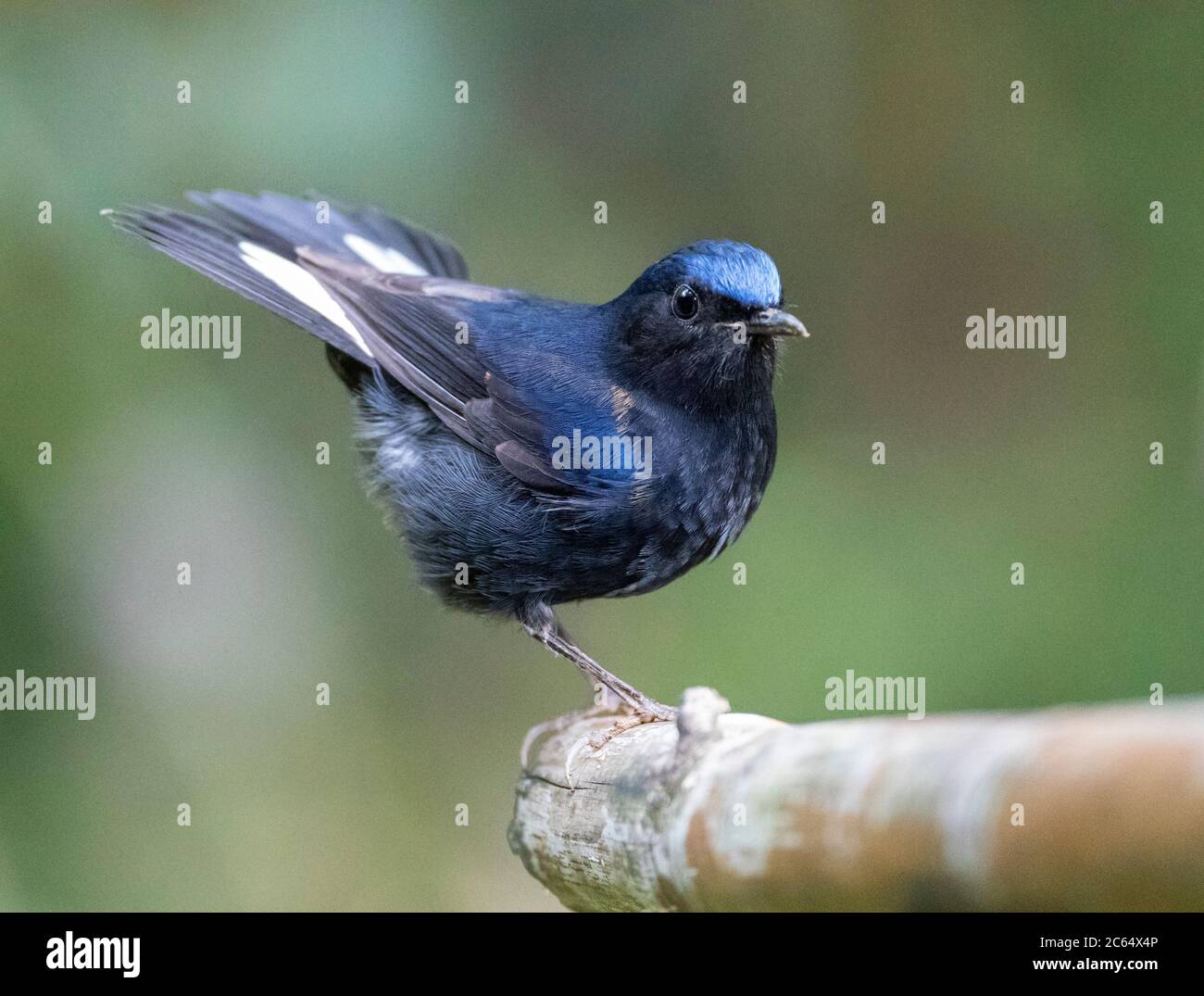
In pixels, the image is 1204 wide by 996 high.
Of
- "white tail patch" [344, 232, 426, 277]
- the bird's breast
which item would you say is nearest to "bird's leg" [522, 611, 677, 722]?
the bird's breast

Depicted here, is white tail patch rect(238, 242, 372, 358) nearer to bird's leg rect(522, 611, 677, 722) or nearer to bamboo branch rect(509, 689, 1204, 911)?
bird's leg rect(522, 611, 677, 722)

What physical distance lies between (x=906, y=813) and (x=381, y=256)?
3376mm

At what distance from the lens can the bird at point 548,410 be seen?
3.72 metres

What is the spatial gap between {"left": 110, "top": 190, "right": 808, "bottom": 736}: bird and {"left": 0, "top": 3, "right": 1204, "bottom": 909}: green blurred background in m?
1.20


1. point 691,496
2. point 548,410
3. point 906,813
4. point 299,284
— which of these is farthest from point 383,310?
point 906,813

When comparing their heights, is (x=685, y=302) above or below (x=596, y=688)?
above

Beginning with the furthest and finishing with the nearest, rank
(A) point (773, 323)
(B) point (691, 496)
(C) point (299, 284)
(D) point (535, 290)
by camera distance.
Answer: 1. (D) point (535, 290)
2. (C) point (299, 284)
3. (B) point (691, 496)
4. (A) point (773, 323)

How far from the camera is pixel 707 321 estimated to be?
3.74m

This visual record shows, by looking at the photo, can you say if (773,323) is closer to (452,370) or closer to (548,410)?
(548,410)

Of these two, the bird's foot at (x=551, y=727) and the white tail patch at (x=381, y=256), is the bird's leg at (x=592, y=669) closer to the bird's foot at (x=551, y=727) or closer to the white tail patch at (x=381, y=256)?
the bird's foot at (x=551, y=727)

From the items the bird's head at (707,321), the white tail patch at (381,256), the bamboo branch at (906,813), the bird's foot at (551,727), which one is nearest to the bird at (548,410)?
the bird's head at (707,321)

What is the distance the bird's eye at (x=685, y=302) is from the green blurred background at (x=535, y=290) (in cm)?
182

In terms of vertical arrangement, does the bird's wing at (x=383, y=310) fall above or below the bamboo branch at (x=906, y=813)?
above

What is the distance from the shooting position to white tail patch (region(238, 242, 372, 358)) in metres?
4.09
